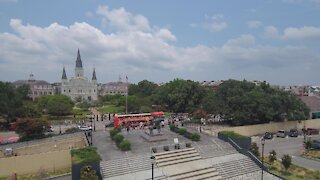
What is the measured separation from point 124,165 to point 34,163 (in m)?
6.60

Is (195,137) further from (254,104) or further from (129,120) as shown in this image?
(254,104)

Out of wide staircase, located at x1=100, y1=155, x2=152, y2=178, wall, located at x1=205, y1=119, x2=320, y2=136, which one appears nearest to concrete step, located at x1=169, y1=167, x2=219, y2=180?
wide staircase, located at x1=100, y1=155, x2=152, y2=178

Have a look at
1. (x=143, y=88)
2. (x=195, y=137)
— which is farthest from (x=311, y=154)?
(x=143, y=88)

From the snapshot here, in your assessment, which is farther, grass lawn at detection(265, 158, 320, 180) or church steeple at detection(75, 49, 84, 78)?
church steeple at detection(75, 49, 84, 78)

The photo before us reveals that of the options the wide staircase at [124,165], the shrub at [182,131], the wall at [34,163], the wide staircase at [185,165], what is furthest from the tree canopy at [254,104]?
the wall at [34,163]

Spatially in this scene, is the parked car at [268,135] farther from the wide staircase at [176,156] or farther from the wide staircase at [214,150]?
the wide staircase at [176,156]

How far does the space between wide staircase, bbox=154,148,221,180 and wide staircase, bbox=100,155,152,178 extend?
3.35 feet

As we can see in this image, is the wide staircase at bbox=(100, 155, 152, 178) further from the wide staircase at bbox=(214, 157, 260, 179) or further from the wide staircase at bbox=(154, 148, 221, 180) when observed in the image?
the wide staircase at bbox=(214, 157, 260, 179)

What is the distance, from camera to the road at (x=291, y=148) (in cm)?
2647

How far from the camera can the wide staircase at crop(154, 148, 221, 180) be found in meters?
21.5

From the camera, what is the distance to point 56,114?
5644 centimetres

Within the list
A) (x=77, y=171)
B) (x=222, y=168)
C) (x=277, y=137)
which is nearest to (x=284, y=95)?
(x=277, y=137)

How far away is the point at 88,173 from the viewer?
19.1 meters

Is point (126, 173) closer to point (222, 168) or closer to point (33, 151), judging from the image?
point (222, 168)
